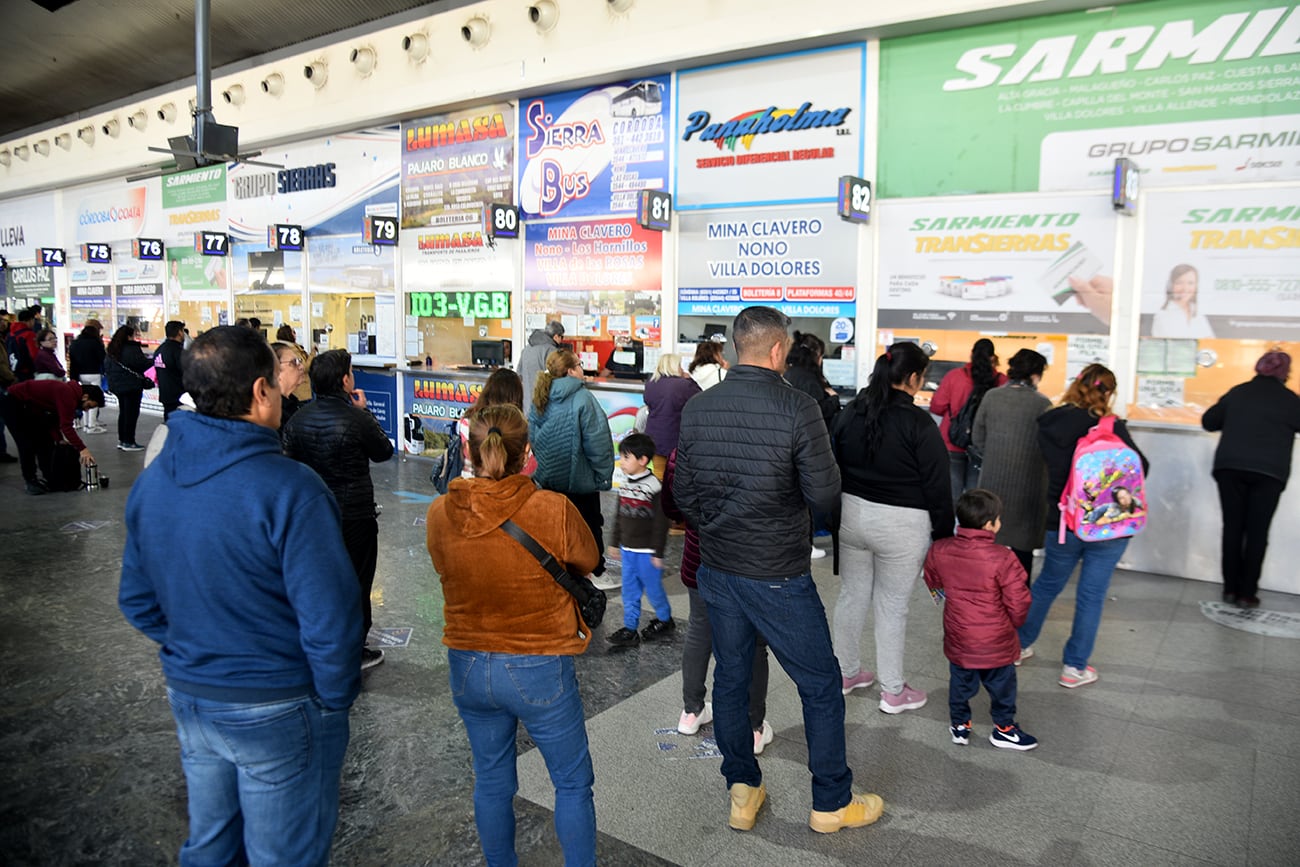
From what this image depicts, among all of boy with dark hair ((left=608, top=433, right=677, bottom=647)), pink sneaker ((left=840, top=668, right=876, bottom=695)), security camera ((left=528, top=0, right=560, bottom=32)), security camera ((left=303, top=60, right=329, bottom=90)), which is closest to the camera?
pink sneaker ((left=840, top=668, right=876, bottom=695))

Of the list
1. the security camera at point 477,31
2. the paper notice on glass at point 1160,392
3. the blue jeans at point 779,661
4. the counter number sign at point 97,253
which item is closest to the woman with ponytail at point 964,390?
the paper notice on glass at point 1160,392

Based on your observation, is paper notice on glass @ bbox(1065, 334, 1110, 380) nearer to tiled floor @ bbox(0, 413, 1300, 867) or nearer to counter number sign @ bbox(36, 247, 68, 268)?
tiled floor @ bbox(0, 413, 1300, 867)

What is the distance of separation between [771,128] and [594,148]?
2144 millimetres

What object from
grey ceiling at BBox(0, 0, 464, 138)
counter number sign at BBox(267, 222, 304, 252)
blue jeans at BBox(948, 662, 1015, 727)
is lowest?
blue jeans at BBox(948, 662, 1015, 727)

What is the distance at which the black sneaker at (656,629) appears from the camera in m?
5.26

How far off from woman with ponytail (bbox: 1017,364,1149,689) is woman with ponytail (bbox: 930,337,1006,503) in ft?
5.70

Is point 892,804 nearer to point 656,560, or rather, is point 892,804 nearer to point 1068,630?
point 656,560

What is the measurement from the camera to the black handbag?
2.56 metres

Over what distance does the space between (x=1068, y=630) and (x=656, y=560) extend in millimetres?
2498

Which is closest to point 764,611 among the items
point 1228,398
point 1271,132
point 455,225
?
point 1228,398

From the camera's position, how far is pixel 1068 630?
541 centimetres

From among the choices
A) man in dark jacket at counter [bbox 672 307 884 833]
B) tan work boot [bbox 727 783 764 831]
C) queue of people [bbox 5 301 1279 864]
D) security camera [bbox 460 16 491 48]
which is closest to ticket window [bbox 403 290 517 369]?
security camera [bbox 460 16 491 48]

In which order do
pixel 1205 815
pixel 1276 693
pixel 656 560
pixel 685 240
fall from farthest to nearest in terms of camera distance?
1. pixel 685 240
2. pixel 656 560
3. pixel 1276 693
4. pixel 1205 815

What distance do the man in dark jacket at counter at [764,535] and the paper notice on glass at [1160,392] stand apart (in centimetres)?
493
